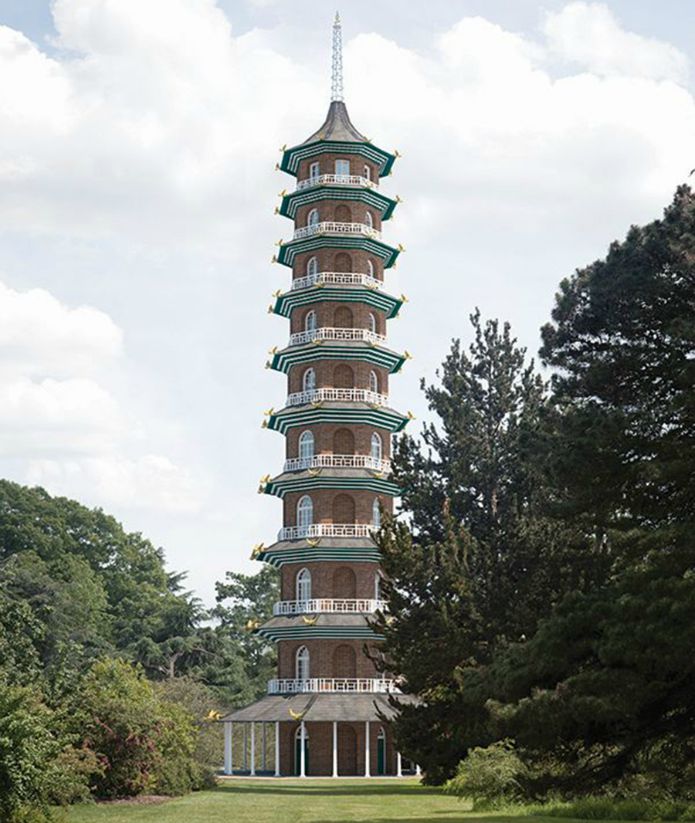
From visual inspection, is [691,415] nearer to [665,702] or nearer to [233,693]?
[665,702]

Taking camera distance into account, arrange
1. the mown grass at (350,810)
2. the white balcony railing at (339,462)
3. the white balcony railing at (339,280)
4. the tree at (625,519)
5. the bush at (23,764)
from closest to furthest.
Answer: the tree at (625,519) < the bush at (23,764) < the mown grass at (350,810) < the white balcony railing at (339,462) < the white balcony railing at (339,280)

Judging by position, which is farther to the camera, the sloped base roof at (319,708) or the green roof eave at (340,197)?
the green roof eave at (340,197)

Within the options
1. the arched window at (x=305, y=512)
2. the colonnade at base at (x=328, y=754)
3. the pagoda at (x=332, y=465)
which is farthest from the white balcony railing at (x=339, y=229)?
the colonnade at base at (x=328, y=754)

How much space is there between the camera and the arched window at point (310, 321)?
6088 cm

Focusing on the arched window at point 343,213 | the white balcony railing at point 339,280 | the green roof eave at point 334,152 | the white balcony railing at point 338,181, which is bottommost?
the white balcony railing at point 339,280

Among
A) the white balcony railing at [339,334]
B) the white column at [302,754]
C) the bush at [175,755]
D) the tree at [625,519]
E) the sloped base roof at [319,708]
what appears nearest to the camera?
the tree at [625,519]

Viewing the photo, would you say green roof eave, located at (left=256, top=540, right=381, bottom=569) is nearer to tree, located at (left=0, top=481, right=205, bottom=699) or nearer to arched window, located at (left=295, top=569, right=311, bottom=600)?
arched window, located at (left=295, top=569, right=311, bottom=600)

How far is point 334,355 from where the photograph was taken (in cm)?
5888

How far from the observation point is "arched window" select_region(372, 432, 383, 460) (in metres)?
59.0

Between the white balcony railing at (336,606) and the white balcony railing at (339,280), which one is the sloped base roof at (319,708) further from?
the white balcony railing at (339,280)

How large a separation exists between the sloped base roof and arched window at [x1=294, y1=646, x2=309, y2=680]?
1262mm

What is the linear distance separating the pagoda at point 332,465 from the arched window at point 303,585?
7cm

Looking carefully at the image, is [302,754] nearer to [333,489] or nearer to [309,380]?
[333,489]

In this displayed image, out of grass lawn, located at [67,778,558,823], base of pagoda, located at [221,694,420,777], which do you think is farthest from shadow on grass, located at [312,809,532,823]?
base of pagoda, located at [221,694,420,777]
